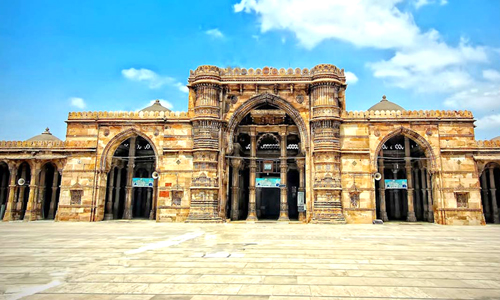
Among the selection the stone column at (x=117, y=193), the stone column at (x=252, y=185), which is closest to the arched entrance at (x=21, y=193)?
the stone column at (x=117, y=193)

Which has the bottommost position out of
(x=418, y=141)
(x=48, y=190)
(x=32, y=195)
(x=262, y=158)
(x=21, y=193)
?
(x=32, y=195)

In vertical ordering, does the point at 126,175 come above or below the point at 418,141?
below

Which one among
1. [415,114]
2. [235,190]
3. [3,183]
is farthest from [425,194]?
[3,183]

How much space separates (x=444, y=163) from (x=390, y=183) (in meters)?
4.04

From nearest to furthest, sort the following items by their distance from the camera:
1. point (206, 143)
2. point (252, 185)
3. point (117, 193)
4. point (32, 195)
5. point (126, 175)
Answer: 1. point (206, 143)
2. point (32, 195)
3. point (252, 185)
4. point (117, 193)
5. point (126, 175)

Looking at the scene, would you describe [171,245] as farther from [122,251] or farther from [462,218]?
[462,218]

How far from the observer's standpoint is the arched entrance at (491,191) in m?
26.3

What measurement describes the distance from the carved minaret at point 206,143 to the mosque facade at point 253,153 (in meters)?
0.08

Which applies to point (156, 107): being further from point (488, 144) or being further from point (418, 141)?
point (488, 144)

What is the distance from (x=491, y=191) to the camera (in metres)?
26.4

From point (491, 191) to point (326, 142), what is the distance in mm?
14749

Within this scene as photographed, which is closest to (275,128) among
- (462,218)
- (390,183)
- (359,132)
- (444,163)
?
(359,132)

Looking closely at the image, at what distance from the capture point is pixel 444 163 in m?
24.1

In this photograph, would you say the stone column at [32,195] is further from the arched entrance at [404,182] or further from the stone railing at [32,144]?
the arched entrance at [404,182]
